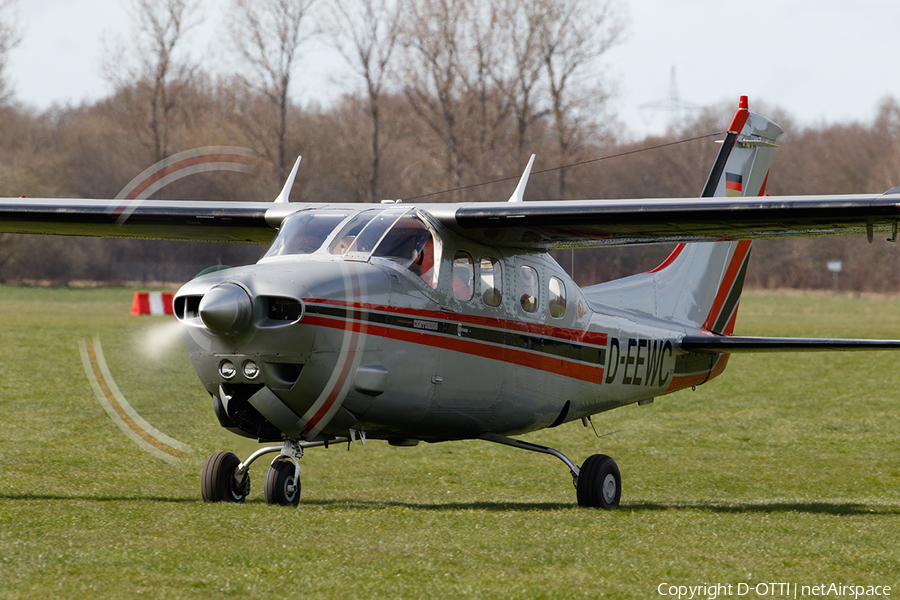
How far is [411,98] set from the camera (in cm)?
5772

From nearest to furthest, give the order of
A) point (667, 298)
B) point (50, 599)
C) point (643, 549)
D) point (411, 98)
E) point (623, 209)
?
point (50, 599), point (643, 549), point (623, 209), point (667, 298), point (411, 98)

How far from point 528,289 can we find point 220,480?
3651 millimetres

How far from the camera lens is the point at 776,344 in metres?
11.3

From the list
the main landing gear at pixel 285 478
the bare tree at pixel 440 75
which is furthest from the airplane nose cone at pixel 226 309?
the bare tree at pixel 440 75

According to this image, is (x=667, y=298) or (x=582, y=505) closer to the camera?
(x=582, y=505)

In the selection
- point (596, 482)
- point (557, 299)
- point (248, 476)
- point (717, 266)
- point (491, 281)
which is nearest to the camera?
point (248, 476)

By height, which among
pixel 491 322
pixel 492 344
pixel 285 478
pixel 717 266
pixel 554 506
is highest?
pixel 717 266

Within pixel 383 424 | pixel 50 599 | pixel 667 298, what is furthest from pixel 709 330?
pixel 50 599

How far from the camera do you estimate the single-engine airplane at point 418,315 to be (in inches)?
322

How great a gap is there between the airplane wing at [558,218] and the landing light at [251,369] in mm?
2199

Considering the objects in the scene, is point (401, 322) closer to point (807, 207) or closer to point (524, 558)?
point (524, 558)

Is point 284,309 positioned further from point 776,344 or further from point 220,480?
point 776,344

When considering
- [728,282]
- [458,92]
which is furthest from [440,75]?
[728,282]

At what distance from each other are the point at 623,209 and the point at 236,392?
404cm
